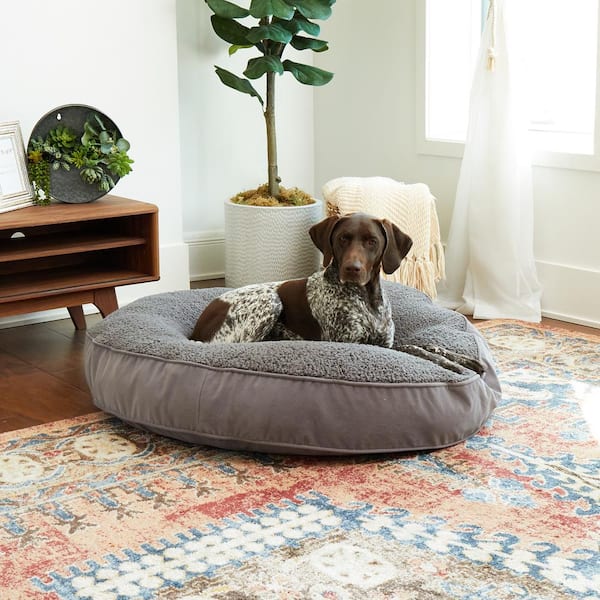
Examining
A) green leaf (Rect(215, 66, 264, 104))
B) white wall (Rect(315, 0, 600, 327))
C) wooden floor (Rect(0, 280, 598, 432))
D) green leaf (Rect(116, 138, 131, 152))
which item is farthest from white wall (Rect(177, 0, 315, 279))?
green leaf (Rect(116, 138, 131, 152))

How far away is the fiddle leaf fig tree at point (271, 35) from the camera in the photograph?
409 cm

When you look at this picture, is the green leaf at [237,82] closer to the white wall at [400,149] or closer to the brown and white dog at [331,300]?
the white wall at [400,149]

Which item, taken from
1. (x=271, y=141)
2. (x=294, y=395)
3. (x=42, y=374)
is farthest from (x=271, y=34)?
(x=294, y=395)

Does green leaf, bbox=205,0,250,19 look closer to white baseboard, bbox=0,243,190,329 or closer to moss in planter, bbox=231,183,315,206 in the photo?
moss in planter, bbox=231,183,315,206

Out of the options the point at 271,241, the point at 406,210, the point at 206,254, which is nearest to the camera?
the point at 406,210

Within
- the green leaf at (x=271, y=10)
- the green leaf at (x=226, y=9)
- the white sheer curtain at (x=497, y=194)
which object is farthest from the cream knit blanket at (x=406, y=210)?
the green leaf at (x=226, y=9)

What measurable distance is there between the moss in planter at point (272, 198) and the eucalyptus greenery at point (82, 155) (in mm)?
807

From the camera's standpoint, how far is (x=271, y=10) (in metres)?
4.00

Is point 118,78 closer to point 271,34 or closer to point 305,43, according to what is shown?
point 271,34

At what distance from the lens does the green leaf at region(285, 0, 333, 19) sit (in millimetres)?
4121

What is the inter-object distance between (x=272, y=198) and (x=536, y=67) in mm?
1319

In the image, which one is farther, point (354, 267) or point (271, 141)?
point (271, 141)

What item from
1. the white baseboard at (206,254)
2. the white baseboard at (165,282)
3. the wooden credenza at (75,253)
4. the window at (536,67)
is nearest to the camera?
the wooden credenza at (75,253)

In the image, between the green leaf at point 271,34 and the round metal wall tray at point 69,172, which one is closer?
the round metal wall tray at point 69,172
